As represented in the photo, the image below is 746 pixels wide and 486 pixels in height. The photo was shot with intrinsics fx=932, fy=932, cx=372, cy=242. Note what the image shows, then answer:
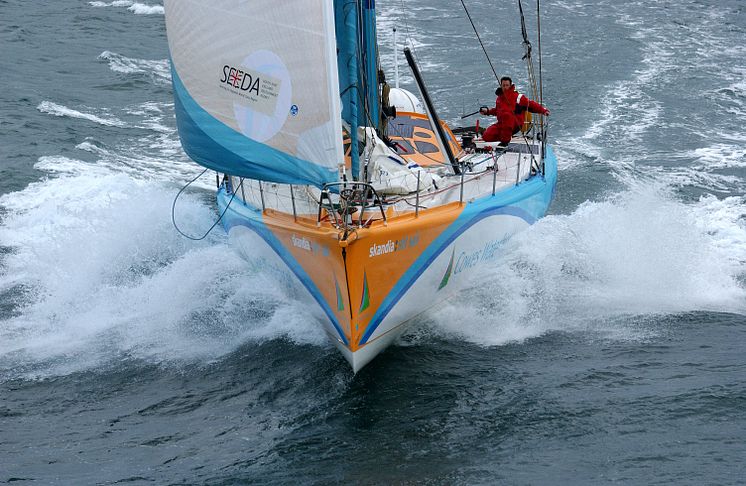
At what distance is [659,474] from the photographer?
288 inches

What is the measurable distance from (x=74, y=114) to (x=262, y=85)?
11.7 meters

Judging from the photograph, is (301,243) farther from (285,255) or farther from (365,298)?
(365,298)

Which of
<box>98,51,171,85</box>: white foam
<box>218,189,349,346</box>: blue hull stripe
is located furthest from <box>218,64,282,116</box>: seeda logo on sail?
<box>98,51,171,85</box>: white foam

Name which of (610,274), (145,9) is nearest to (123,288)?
(610,274)

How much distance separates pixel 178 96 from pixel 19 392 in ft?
10.7

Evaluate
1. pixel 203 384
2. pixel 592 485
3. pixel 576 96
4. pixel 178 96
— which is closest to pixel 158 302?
pixel 203 384

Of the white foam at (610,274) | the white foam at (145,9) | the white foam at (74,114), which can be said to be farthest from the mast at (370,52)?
the white foam at (145,9)

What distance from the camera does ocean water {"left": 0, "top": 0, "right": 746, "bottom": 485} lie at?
7844 mm

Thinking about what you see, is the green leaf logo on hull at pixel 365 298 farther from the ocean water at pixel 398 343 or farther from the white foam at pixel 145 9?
the white foam at pixel 145 9

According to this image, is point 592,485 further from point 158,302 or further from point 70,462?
point 158,302

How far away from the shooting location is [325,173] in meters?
8.34

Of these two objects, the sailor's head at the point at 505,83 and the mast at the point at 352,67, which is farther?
the sailor's head at the point at 505,83

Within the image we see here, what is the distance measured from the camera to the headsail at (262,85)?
26.4ft

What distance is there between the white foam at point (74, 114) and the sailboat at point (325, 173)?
8.45m
